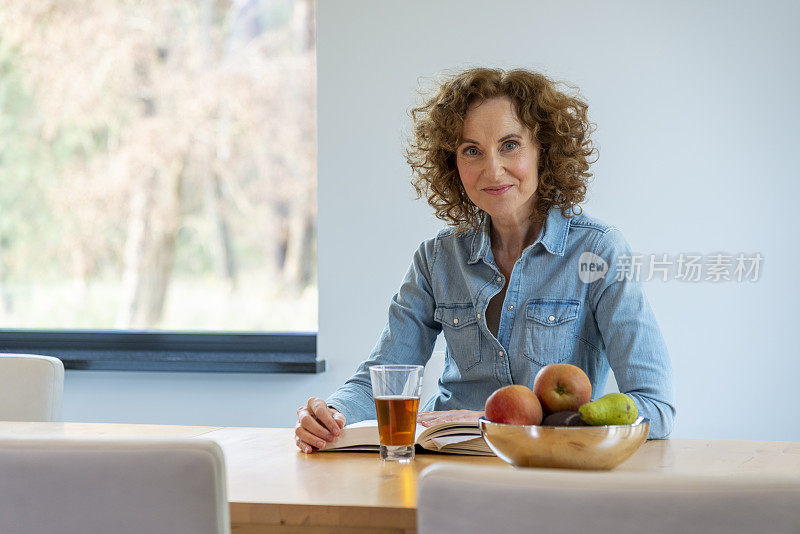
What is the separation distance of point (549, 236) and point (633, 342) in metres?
0.29

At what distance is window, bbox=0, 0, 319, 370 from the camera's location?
345 centimetres

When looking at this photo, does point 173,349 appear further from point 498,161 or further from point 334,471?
point 334,471

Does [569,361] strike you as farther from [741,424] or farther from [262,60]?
[262,60]

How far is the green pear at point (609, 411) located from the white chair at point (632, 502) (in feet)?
1.15

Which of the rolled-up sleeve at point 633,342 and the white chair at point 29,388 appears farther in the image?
the white chair at point 29,388

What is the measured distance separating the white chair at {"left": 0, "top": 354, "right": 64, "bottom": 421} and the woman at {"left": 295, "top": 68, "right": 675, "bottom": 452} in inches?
23.2

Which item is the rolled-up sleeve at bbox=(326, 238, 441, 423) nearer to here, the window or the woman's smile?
the woman's smile

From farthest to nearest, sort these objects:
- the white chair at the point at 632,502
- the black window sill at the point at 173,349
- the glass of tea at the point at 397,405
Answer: the black window sill at the point at 173,349
the glass of tea at the point at 397,405
the white chair at the point at 632,502

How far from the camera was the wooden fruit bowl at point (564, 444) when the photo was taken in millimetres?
1045

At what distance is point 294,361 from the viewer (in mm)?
2824

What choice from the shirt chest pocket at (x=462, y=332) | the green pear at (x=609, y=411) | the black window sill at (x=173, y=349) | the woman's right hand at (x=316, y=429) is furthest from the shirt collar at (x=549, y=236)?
the black window sill at (x=173, y=349)

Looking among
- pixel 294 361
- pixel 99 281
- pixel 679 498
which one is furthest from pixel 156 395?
pixel 679 498

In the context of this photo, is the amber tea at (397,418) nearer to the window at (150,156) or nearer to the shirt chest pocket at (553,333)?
the shirt chest pocket at (553,333)

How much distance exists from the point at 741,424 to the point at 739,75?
3.34 ft
